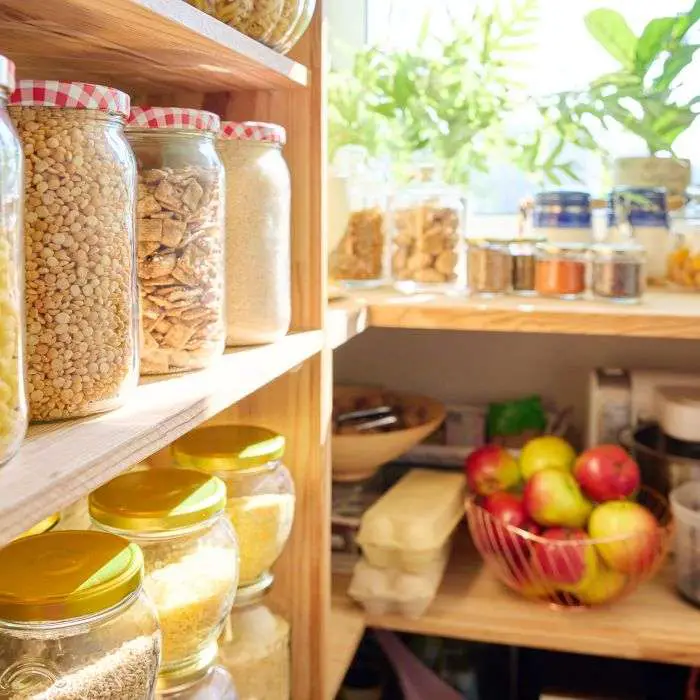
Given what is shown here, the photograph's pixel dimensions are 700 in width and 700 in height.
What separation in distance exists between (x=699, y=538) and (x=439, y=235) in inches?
23.4

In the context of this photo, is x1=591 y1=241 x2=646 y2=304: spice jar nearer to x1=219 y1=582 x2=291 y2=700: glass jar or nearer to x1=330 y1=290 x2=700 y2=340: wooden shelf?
x1=330 y1=290 x2=700 y2=340: wooden shelf

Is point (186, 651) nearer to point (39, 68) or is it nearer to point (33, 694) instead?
point (33, 694)

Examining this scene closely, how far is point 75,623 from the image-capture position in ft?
1.80

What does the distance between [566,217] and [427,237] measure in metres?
0.25

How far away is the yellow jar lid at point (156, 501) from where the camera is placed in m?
0.71

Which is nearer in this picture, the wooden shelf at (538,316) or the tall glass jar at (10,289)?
the tall glass jar at (10,289)

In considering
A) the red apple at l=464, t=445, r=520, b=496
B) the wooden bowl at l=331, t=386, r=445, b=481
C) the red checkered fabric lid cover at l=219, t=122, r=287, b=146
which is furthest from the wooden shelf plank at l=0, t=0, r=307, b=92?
the red apple at l=464, t=445, r=520, b=496

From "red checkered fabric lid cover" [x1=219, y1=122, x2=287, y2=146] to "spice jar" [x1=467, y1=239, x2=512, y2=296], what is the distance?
2.13 ft

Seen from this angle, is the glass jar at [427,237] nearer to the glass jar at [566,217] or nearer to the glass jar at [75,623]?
the glass jar at [566,217]

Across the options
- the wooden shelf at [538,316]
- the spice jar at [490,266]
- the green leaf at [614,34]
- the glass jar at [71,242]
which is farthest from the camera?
the green leaf at [614,34]

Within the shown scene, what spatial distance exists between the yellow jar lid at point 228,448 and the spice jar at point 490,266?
563mm

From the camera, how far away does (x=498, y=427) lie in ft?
5.28

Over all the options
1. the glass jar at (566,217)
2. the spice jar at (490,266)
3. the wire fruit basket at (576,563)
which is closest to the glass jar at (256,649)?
the wire fruit basket at (576,563)

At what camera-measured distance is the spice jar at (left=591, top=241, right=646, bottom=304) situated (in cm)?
134
